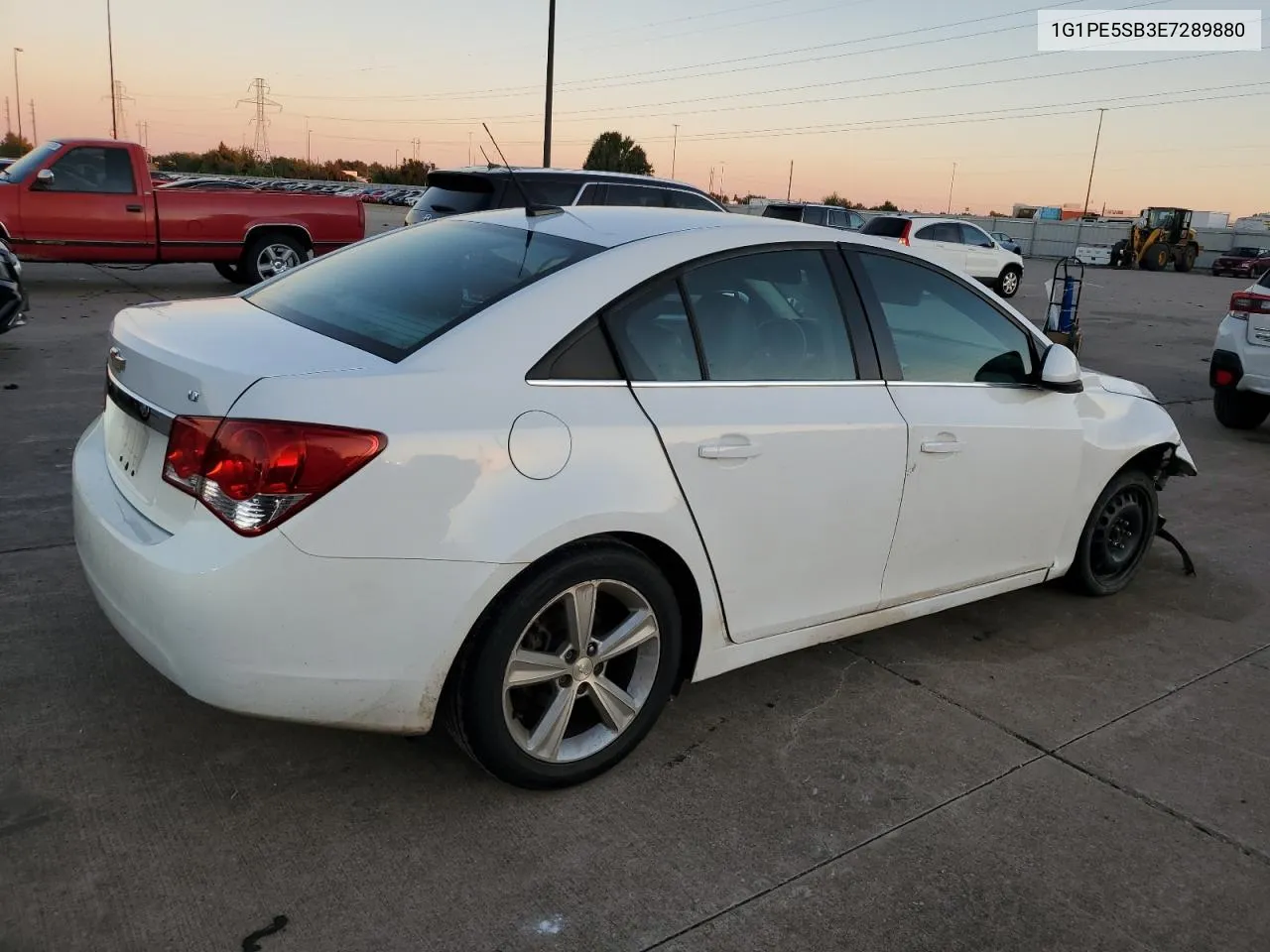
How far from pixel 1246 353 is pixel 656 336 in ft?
22.9

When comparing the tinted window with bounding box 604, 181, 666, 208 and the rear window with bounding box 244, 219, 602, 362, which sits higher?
the tinted window with bounding box 604, 181, 666, 208

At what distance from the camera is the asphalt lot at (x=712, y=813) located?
2.38m

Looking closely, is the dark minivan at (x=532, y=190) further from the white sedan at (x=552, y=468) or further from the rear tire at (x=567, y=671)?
the rear tire at (x=567, y=671)

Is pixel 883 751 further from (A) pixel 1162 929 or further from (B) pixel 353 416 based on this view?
(B) pixel 353 416

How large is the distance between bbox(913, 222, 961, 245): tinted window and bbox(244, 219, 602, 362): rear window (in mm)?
17660

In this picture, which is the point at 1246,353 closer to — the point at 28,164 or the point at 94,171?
the point at 94,171

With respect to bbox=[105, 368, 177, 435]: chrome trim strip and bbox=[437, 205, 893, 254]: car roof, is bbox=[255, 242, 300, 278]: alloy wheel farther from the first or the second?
bbox=[105, 368, 177, 435]: chrome trim strip

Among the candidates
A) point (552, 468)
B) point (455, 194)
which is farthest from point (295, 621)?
point (455, 194)

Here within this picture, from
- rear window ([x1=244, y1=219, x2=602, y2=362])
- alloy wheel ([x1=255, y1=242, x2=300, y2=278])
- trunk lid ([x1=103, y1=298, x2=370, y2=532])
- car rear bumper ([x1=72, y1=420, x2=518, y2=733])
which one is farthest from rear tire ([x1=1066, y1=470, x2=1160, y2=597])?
alloy wheel ([x1=255, y1=242, x2=300, y2=278])

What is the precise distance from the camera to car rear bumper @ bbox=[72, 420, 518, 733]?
2.35 m

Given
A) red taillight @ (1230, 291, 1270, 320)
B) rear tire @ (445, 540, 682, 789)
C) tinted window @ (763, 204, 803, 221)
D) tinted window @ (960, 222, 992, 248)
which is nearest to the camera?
rear tire @ (445, 540, 682, 789)

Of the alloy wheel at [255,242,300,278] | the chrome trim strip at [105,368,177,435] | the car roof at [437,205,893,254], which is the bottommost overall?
the alloy wheel at [255,242,300,278]

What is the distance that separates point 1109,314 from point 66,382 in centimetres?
1757

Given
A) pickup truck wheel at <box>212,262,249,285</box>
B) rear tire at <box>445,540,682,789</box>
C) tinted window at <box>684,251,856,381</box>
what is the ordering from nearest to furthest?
rear tire at <box>445,540,682,789</box> < tinted window at <box>684,251,856,381</box> < pickup truck wheel at <box>212,262,249,285</box>
